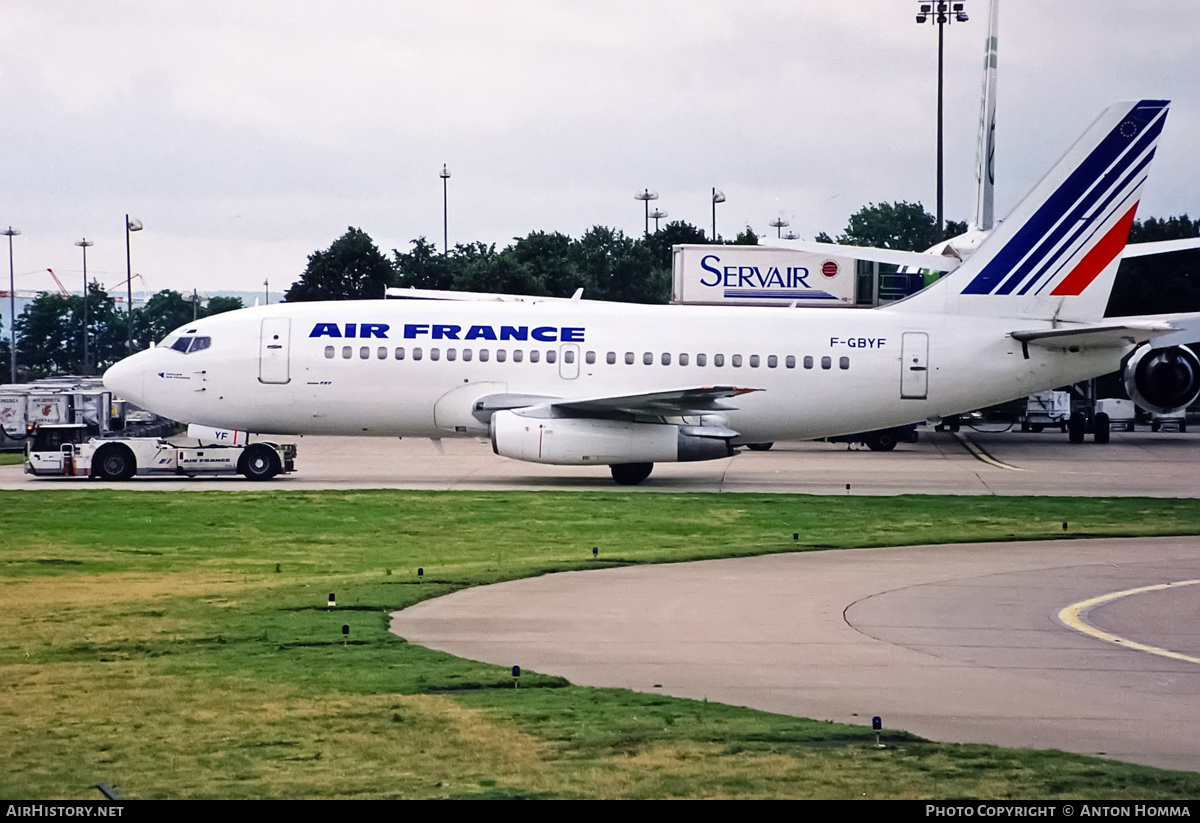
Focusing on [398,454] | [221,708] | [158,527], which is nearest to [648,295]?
[398,454]

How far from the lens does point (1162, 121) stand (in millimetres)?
35375

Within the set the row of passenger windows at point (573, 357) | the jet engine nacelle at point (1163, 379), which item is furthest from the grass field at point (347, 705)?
the jet engine nacelle at point (1163, 379)

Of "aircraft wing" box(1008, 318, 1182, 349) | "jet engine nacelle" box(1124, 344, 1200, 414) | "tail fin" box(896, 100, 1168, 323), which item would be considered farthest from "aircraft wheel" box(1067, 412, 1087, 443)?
"aircraft wing" box(1008, 318, 1182, 349)

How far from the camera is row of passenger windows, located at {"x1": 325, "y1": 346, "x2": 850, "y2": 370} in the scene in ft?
115

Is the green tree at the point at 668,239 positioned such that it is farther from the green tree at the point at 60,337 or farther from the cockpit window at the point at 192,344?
the cockpit window at the point at 192,344

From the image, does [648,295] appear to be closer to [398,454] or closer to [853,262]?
[853,262]

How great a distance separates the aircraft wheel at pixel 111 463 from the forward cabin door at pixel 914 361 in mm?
18341

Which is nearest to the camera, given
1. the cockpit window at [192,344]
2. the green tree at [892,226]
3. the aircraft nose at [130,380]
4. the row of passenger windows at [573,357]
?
the row of passenger windows at [573,357]

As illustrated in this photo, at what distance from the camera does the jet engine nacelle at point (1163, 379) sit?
4019 centimetres

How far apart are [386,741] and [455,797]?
1.61 meters

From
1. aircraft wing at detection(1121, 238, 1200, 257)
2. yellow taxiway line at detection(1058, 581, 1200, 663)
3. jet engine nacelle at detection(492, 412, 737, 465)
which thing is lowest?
yellow taxiway line at detection(1058, 581, 1200, 663)

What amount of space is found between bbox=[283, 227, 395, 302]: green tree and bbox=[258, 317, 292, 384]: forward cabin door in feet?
162

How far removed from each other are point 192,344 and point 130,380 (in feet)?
5.72

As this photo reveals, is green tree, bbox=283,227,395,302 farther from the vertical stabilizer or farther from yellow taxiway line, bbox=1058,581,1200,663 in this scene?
yellow taxiway line, bbox=1058,581,1200,663
